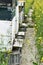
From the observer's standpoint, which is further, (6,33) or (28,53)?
(28,53)

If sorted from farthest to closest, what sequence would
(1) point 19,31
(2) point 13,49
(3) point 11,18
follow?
1. (1) point 19,31
2. (2) point 13,49
3. (3) point 11,18

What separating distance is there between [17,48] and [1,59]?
255 cm

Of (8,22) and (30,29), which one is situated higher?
(8,22)

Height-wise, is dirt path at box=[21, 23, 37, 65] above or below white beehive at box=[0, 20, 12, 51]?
below

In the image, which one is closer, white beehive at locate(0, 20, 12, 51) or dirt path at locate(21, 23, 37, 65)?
dirt path at locate(21, 23, 37, 65)

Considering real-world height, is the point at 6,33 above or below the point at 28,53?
above

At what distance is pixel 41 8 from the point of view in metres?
6.82

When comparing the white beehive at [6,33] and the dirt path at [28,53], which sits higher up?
the white beehive at [6,33]

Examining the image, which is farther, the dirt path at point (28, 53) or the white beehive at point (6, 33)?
the white beehive at point (6, 33)

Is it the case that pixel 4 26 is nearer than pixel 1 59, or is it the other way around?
pixel 1 59

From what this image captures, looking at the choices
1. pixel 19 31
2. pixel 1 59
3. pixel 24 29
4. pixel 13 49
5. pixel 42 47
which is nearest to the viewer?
pixel 1 59

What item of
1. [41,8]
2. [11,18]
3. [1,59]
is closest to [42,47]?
[1,59]

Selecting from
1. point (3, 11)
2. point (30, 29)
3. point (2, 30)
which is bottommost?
point (30, 29)

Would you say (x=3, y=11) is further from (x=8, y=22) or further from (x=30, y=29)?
(x=30, y=29)
